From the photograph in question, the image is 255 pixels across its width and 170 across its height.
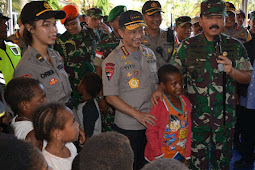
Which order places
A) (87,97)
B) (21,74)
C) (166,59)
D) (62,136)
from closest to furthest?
(62,136) < (21,74) < (87,97) < (166,59)

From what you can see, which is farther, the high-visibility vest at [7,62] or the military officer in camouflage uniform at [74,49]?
the military officer in camouflage uniform at [74,49]

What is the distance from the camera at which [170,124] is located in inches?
110

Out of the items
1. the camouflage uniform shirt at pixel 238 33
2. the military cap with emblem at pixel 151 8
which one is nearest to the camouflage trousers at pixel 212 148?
the military cap with emblem at pixel 151 8

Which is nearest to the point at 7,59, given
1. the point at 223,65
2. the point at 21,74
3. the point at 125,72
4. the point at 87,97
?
the point at 21,74

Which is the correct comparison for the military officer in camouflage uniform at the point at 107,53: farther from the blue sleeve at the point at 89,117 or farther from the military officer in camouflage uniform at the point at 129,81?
the military officer in camouflage uniform at the point at 129,81

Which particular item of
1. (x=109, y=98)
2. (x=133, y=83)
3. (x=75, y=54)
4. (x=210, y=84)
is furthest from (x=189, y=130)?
(x=75, y=54)

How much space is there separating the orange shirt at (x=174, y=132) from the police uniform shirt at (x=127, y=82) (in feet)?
0.77

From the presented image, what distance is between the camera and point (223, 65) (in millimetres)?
2689

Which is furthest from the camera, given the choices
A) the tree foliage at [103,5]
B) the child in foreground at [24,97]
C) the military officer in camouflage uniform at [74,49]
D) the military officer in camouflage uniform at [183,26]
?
the tree foliage at [103,5]

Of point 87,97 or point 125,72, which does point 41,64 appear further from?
point 87,97

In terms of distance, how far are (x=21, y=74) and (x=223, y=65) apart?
1.75 m

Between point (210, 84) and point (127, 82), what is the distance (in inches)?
33.4

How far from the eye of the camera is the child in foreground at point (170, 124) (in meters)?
2.79

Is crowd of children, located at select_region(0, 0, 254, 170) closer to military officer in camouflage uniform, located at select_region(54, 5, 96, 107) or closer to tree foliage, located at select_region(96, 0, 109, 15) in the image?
military officer in camouflage uniform, located at select_region(54, 5, 96, 107)
